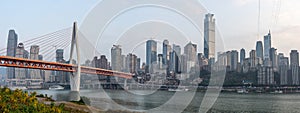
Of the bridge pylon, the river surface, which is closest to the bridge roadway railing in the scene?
the bridge pylon

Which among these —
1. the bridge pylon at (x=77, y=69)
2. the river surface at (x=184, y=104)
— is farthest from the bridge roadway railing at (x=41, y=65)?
the river surface at (x=184, y=104)

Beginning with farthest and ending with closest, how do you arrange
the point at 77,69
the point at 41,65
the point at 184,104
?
the point at 77,69, the point at 41,65, the point at 184,104

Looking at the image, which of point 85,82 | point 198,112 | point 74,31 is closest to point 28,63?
point 74,31

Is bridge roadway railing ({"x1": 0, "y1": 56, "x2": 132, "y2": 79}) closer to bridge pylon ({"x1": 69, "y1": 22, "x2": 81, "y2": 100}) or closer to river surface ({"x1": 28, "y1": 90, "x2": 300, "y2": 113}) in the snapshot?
bridge pylon ({"x1": 69, "y1": 22, "x2": 81, "y2": 100})

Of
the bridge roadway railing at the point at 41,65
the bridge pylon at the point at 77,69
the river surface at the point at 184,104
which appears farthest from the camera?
the bridge pylon at the point at 77,69

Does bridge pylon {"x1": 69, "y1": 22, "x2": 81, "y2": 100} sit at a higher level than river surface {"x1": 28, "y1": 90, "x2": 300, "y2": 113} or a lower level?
higher

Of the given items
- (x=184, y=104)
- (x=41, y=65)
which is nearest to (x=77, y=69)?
(x=41, y=65)

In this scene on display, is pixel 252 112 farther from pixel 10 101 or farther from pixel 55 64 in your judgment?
pixel 55 64

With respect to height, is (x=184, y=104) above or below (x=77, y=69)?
below

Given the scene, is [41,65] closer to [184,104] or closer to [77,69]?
[77,69]

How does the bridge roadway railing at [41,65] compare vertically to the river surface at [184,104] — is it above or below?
above

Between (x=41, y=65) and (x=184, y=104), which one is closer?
(x=184, y=104)

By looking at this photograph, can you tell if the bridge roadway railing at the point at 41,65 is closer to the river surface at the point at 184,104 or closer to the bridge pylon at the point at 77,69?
the bridge pylon at the point at 77,69
